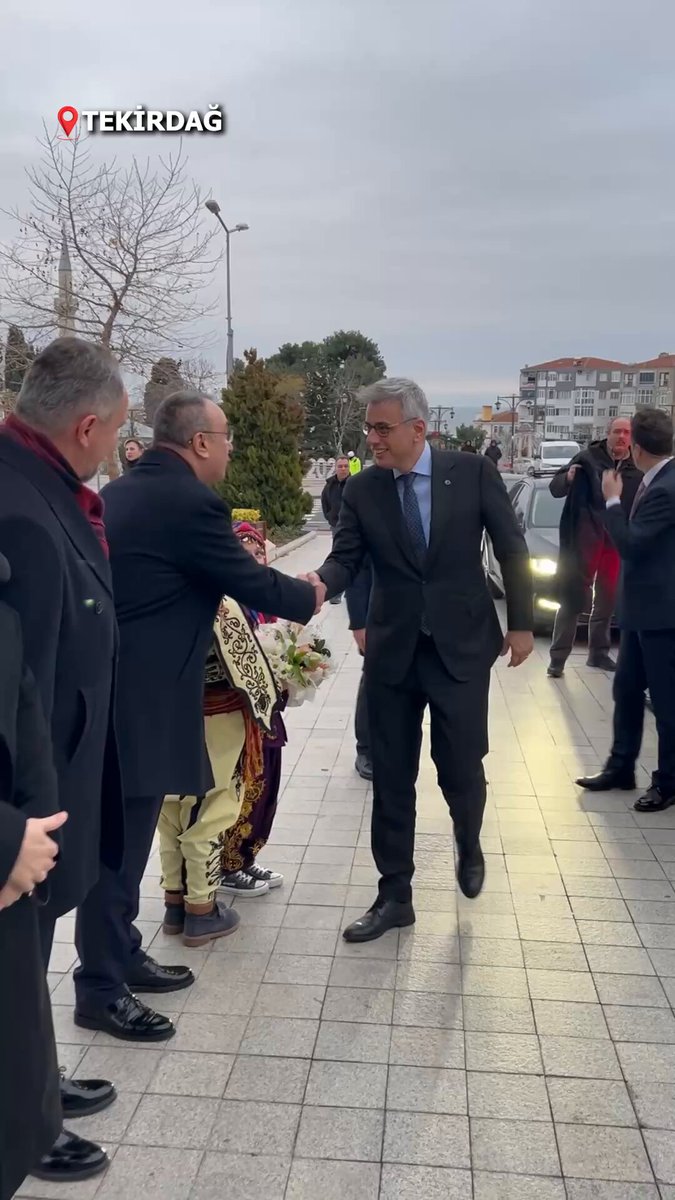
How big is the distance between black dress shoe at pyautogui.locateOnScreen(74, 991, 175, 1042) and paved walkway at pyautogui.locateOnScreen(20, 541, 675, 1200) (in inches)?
1.7

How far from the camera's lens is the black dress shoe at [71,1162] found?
2.39 m

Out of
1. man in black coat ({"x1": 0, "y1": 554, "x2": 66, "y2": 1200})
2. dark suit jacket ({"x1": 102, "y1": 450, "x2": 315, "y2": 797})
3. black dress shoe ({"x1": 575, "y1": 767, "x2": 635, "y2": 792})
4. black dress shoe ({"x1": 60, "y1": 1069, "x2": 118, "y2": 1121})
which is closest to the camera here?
man in black coat ({"x1": 0, "y1": 554, "x2": 66, "y2": 1200})

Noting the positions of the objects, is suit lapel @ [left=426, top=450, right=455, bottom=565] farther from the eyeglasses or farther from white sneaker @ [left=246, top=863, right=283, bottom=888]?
white sneaker @ [left=246, top=863, right=283, bottom=888]

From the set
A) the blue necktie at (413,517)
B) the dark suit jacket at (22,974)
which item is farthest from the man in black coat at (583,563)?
the dark suit jacket at (22,974)

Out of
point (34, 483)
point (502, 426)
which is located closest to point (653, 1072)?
point (34, 483)

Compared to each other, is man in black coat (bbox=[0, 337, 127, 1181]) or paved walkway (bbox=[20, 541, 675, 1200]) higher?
man in black coat (bbox=[0, 337, 127, 1181])

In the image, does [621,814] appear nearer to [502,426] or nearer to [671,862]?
[671,862]

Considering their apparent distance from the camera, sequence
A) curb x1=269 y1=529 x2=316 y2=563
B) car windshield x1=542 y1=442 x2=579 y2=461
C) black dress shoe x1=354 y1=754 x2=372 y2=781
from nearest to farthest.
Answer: black dress shoe x1=354 y1=754 x2=372 y2=781, curb x1=269 y1=529 x2=316 y2=563, car windshield x1=542 y1=442 x2=579 y2=461

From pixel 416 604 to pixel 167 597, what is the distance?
0.98 metres

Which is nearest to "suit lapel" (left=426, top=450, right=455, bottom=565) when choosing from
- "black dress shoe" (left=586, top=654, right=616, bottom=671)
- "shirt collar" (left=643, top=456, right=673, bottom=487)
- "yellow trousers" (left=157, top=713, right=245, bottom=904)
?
"yellow trousers" (left=157, top=713, right=245, bottom=904)

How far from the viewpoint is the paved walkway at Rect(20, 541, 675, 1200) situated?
242cm

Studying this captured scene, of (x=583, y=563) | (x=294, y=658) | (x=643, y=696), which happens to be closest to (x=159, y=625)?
(x=294, y=658)

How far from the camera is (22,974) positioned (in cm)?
178

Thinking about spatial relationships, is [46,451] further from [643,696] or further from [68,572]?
[643,696]
